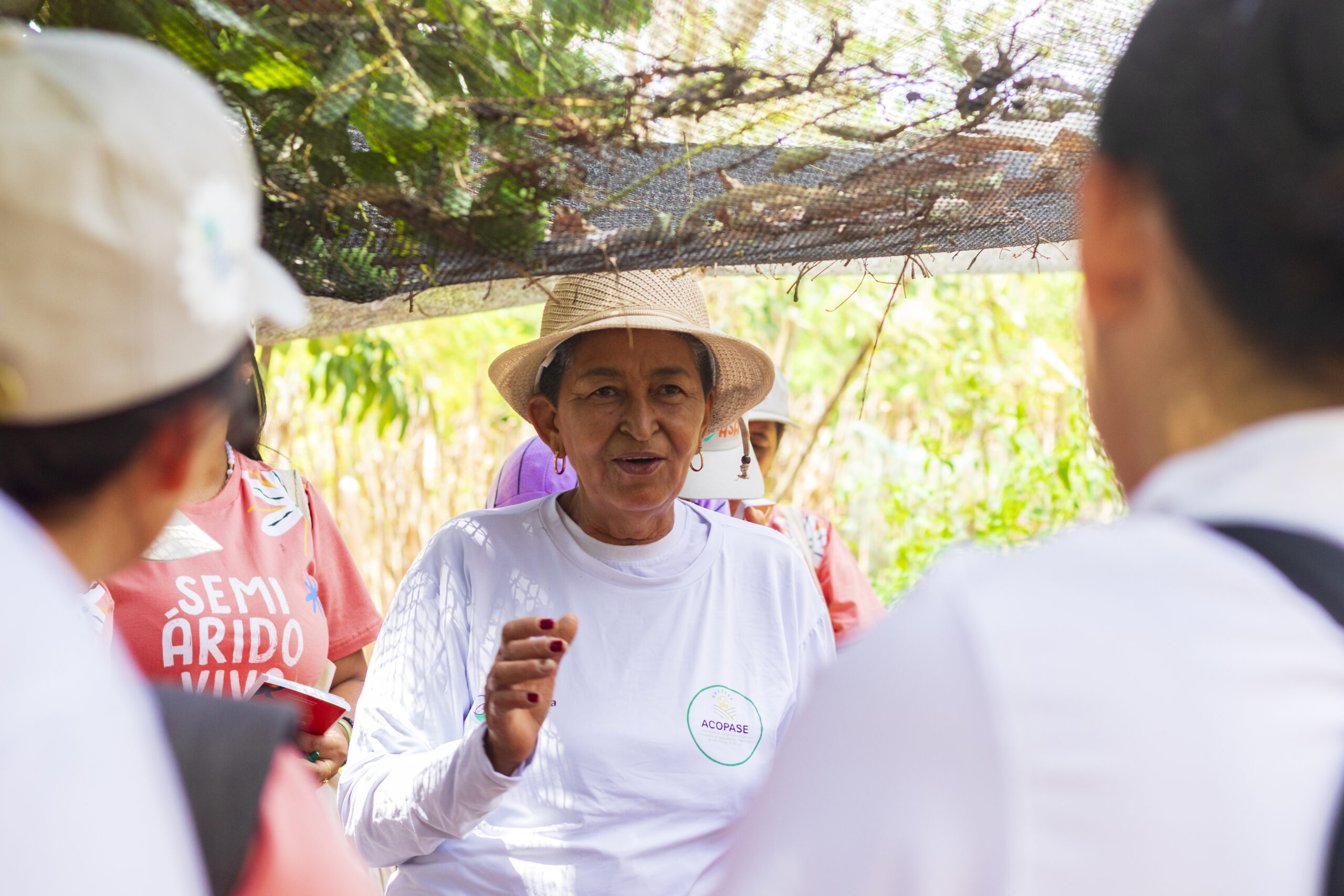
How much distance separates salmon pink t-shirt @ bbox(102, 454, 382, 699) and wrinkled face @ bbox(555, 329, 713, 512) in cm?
72

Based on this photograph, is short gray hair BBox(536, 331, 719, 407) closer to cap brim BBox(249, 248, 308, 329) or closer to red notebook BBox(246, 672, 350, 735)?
red notebook BBox(246, 672, 350, 735)

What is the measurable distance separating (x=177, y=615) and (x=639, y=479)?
1049mm

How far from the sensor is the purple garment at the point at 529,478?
3.54m

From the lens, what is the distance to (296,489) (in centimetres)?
281

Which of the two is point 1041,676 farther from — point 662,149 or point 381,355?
point 381,355

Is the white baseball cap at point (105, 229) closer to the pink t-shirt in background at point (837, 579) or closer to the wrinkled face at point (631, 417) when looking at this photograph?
the wrinkled face at point (631, 417)

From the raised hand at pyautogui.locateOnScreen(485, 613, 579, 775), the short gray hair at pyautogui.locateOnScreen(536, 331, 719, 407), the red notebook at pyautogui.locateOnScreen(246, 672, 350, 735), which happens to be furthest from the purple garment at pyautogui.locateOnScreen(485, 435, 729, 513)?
the raised hand at pyautogui.locateOnScreen(485, 613, 579, 775)

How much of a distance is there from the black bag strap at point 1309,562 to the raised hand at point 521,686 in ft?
3.79

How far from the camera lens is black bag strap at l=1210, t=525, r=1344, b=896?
2.43 feet

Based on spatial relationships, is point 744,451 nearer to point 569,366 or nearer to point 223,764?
point 569,366

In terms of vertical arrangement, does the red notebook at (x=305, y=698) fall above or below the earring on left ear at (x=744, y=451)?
below

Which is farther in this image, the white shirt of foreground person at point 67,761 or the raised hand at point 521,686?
the raised hand at point 521,686

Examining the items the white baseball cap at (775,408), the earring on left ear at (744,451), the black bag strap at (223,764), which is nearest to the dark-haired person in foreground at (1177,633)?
the black bag strap at (223,764)

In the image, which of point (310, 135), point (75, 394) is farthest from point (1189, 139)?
point (310, 135)
